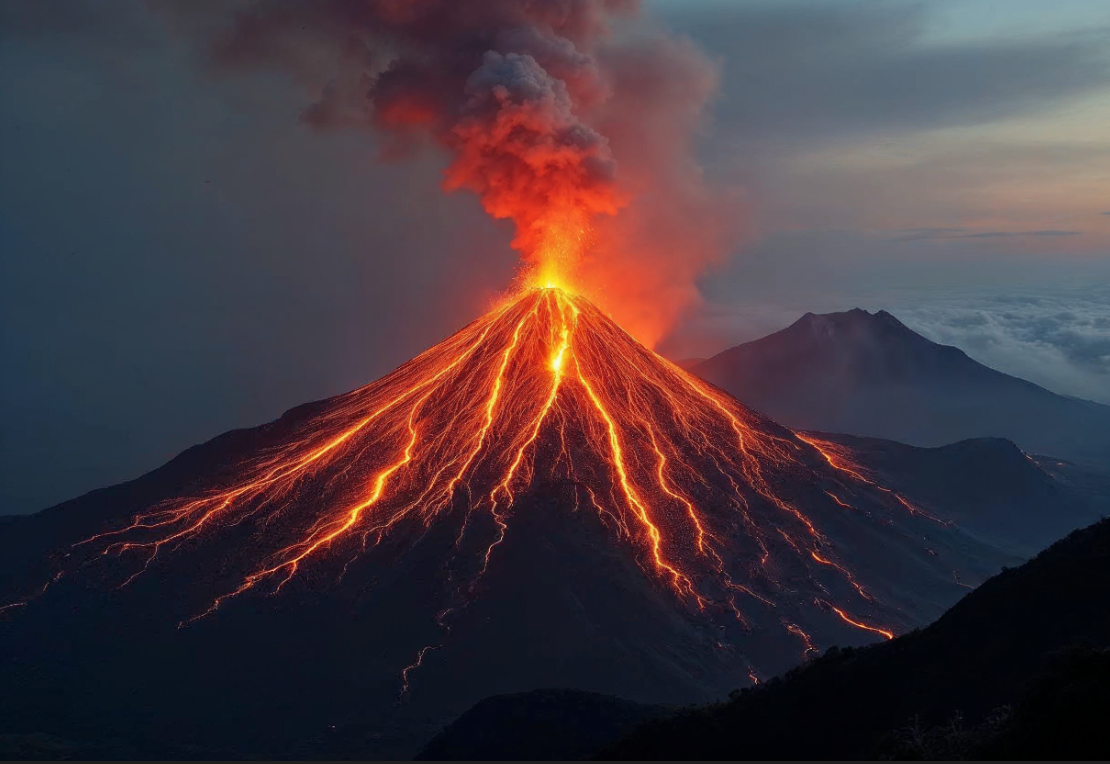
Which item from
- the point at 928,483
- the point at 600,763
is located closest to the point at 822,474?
the point at 928,483

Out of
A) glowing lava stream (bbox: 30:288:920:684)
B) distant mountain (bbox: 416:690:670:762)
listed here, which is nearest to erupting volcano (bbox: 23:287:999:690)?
glowing lava stream (bbox: 30:288:920:684)

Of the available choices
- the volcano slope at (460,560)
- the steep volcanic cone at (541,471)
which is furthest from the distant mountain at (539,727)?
the steep volcanic cone at (541,471)

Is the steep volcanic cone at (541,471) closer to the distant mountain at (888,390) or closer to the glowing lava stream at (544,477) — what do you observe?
the glowing lava stream at (544,477)

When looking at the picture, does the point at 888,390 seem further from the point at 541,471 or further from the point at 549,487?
the point at 549,487

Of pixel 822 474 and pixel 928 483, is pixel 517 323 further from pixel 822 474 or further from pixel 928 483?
pixel 928 483

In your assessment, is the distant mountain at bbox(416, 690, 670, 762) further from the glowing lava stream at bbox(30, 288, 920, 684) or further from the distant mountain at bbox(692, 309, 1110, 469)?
the distant mountain at bbox(692, 309, 1110, 469)
